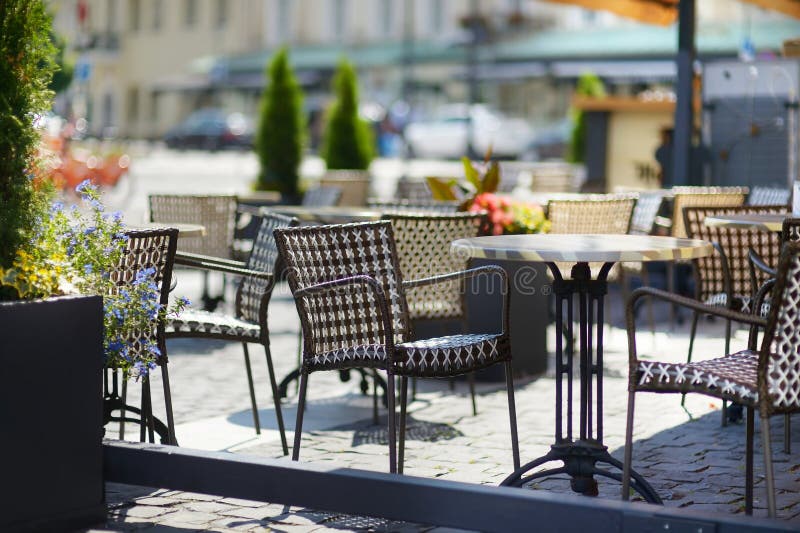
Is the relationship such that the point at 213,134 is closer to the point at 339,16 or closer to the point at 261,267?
the point at 339,16

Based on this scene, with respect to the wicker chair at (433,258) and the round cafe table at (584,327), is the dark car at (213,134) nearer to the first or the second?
the wicker chair at (433,258)

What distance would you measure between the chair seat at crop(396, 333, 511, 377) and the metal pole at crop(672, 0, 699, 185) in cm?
→ 720

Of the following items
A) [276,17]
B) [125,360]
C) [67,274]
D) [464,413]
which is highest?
[276,17]

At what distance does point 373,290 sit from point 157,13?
6036 centimetres

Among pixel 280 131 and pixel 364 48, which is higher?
pixel 364 48

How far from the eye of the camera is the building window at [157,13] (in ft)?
207

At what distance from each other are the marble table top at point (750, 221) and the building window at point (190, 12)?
57037mm

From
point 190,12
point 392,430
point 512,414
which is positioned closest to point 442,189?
point 512,414

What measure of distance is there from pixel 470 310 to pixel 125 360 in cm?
312

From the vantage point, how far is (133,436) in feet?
20.7

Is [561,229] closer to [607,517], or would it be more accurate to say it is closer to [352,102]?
[607,517]

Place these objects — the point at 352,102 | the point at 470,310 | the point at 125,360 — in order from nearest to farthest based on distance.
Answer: the point at 125,360
the point at 470,310
the point at 352,102

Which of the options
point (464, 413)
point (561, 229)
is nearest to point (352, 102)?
Answer: point (561, 229)

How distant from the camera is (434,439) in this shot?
640 centimetres
